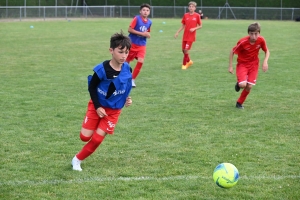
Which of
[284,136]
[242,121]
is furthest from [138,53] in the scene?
[284,136]

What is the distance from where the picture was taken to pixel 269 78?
41.1 feet

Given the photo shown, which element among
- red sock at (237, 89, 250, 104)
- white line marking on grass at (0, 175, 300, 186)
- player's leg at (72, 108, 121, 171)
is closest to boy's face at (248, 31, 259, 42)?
red sock at (237, 89, 250, 104)

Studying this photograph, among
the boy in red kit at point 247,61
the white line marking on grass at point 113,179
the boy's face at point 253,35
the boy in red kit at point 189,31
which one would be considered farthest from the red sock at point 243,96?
the boy in red kit at point 189,31

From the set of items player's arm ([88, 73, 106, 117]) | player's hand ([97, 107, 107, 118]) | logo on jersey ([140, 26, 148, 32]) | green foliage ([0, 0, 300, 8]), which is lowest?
player's hand ([97, 107, 107, 118])

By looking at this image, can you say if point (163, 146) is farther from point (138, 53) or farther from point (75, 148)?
point (138, 53)

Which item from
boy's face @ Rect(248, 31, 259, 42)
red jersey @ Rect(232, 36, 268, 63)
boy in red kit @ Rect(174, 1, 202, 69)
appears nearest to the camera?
boy's face @ Rect(248, 31, 259, 42)

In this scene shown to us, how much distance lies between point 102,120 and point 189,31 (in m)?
9.71

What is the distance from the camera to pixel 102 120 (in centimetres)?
562

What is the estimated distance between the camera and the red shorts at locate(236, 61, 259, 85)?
899cm

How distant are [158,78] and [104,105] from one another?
276 inches

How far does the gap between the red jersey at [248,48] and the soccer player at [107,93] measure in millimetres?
3648

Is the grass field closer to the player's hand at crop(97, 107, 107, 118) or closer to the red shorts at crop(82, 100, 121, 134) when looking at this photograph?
the red shorts at crop(82, 100, 121, 134)

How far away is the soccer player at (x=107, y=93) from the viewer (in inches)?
213

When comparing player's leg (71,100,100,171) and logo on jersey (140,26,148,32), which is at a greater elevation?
logo on jersey (140,26,148,32)
